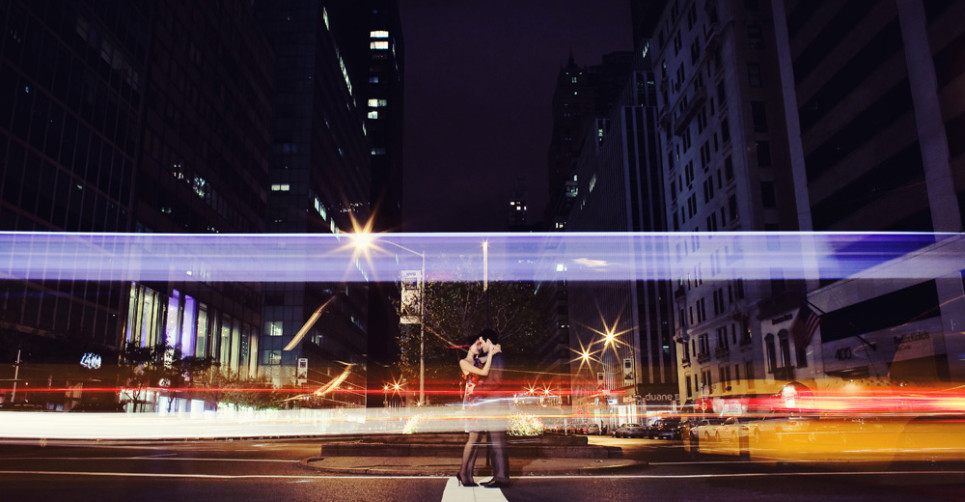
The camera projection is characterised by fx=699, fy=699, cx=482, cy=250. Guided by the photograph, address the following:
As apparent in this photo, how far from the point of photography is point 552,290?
16850 centimetres

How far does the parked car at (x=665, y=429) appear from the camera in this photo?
1497 inches

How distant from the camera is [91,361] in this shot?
4150 cm

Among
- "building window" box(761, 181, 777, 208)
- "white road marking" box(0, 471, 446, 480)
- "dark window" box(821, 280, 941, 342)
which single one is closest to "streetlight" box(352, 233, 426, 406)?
"white road marking" box(0, 471, 446, 480)

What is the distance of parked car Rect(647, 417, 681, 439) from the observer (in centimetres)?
3803

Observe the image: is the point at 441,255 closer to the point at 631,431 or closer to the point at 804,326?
the point at 631,431

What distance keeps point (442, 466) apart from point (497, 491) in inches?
161

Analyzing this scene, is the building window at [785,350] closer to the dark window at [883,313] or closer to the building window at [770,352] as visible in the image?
the building window at [770,352]

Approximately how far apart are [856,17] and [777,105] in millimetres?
14663

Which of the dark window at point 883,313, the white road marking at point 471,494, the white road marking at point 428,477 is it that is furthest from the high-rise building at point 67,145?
the dark window at point 883,313

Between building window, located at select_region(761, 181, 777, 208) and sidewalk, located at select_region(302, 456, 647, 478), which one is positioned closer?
sidewalk, located at select_region(302, 456, 647, 478)

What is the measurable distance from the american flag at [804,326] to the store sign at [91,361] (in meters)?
42.3

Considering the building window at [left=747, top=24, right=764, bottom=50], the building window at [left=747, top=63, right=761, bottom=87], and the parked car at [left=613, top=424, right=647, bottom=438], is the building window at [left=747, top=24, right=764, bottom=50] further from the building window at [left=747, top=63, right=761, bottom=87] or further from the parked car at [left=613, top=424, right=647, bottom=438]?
the parked car at [left=613, top=424, right=647, bottom=438]

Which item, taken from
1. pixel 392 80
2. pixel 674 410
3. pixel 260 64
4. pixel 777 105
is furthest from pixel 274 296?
pixel 392 80

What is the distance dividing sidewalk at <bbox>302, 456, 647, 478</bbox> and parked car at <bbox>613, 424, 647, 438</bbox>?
3002 cm
